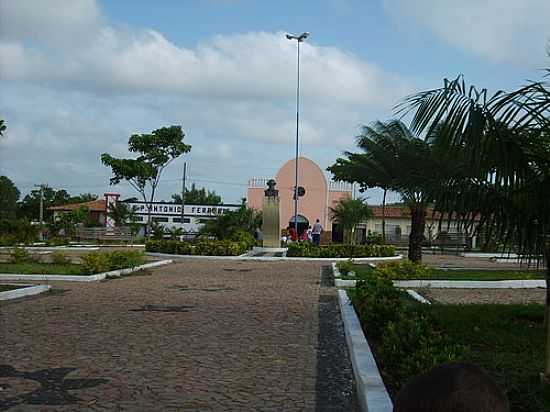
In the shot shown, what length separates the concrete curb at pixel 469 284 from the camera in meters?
15.9

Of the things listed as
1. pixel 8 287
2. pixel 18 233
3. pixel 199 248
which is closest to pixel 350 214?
pixel 199 248

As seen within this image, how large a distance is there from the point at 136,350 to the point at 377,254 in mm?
22838

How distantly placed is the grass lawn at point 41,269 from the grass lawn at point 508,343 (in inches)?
399

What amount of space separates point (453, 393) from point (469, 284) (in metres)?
14.6

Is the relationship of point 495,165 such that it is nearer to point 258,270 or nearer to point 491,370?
point 491,370

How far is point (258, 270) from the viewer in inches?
858

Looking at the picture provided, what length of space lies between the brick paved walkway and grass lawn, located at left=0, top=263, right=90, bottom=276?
11.2ft

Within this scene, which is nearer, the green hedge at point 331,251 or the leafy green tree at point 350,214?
the green hedge at point 331,251

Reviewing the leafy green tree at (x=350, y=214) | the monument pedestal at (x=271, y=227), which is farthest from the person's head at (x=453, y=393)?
the leafy green tree at (x=350, y=214)

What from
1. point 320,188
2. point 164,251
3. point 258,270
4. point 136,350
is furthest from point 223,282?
point 320,188

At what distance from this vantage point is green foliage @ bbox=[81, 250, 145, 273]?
17.7 meters

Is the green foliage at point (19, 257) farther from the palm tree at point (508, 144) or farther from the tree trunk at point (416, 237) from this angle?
the palm tree at point (508, 144)

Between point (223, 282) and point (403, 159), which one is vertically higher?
point (403, 159)

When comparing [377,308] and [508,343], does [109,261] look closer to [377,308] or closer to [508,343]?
[377,308]
